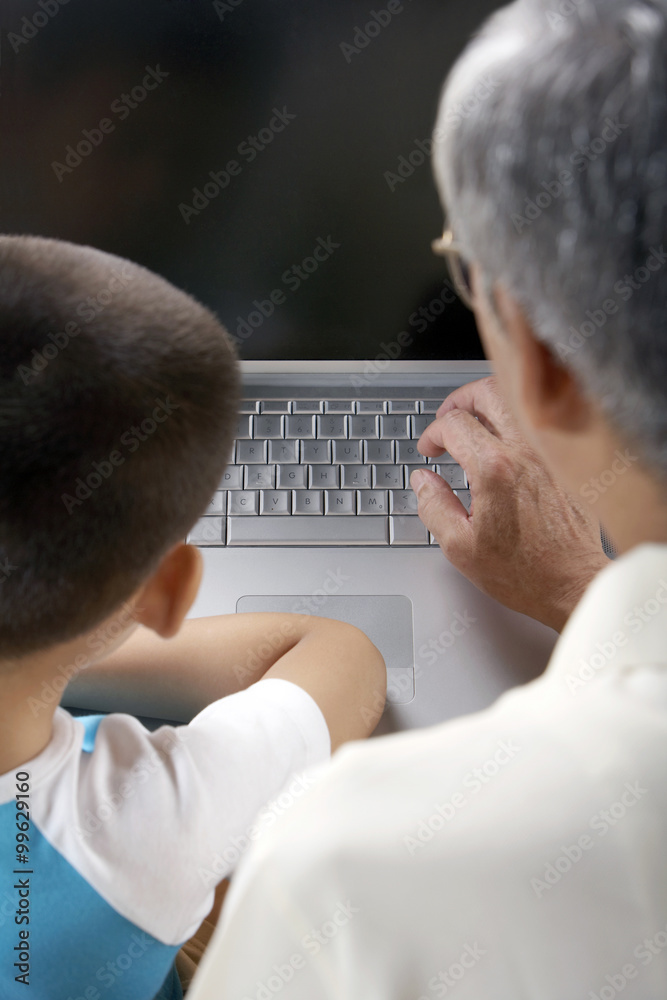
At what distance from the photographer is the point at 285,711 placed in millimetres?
600

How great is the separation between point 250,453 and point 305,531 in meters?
0.10

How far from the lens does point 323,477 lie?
0.79 m

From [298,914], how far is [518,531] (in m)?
0.53

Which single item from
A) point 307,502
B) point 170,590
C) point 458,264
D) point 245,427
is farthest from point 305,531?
point 458,264

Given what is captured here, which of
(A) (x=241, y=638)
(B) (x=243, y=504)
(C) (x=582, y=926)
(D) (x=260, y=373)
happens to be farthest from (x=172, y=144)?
(C) (x=582, y=926)

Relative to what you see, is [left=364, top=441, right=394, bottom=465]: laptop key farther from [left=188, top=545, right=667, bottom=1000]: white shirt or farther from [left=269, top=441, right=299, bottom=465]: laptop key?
[left=188, top=545, right=667, bottom=1000]: white shirt

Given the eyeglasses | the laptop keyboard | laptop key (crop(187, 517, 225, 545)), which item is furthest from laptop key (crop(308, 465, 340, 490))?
the eyeglasses

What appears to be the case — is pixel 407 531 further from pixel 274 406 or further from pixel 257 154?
pixel 257 154

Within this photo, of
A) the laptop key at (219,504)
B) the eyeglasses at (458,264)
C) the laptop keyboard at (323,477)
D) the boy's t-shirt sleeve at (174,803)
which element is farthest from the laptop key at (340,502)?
the eyeglasses at (458,264)

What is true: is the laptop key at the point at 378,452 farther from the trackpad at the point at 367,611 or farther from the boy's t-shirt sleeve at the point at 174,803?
the boy's t-shirt sleeve at the point at 174,803

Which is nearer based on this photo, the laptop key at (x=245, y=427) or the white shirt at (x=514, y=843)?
the white shirt at (x=514, y=843)

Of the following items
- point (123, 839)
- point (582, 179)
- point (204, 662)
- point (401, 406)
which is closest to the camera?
point (582, 179)

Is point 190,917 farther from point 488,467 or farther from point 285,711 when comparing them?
point 488,467

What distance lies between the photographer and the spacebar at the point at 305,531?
0.76 metres
